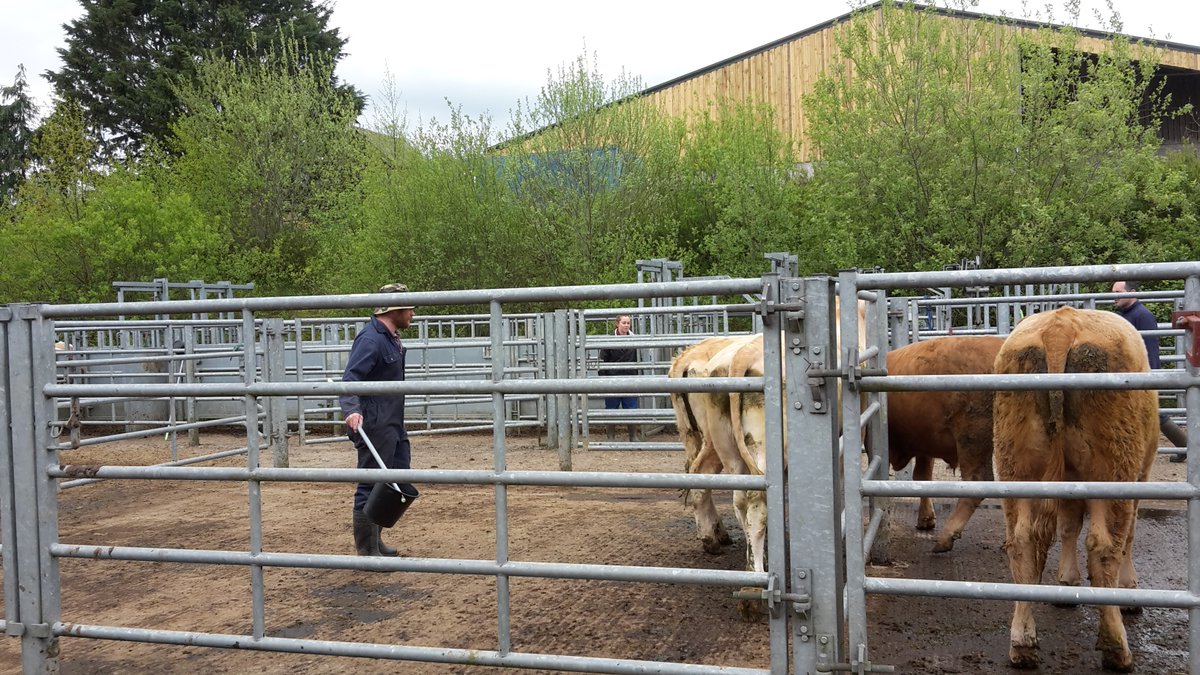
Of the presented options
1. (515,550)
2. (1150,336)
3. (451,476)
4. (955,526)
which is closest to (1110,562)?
(955,526)

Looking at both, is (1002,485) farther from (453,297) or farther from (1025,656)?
(453,297)

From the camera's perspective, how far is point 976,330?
11.1 m

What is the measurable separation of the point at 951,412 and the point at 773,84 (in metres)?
20.3

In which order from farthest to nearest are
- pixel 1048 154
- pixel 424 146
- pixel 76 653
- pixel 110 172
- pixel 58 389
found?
pixel 110 172 → pixel 424 146 → pixel 1048 154 → pixel 76 653 → pixel 58 389

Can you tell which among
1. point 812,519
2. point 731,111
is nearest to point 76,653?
point 812,519

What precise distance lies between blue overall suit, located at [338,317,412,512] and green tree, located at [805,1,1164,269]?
1433 cm

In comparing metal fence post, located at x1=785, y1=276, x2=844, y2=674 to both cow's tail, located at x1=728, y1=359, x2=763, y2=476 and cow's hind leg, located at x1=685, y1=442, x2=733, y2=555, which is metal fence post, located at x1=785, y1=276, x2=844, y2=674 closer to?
cow's tail, located at x1=728, y1=359, x2=763, y2=476

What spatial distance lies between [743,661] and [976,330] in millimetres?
7774

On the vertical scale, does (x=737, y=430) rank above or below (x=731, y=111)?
below

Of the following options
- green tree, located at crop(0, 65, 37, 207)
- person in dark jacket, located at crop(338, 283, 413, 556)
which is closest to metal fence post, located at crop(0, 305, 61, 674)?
person in dark jacket, located at crop(338, 283, 413, 556)

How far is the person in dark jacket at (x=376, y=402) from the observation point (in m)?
6.24

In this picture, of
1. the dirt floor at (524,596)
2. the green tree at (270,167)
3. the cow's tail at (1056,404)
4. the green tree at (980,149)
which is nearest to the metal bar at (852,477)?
the dirt floor at (524,596)

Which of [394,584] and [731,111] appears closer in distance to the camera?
[394,584]

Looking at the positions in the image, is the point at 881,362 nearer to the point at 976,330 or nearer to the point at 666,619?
the point at 666,619
